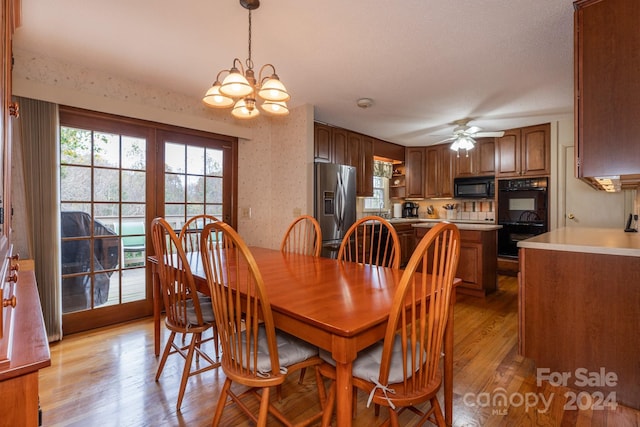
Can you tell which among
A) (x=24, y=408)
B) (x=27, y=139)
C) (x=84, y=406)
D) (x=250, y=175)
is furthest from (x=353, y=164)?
(x=24, y=408)

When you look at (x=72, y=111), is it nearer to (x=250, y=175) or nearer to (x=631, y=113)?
(x=250, y=175)

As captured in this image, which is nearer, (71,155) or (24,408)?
(24,408)

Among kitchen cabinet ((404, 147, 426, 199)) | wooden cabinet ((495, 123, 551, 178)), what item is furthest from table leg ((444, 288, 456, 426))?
kitchen cabinet ((404, 147, 426, 199))

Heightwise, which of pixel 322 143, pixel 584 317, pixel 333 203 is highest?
pixel 322 143

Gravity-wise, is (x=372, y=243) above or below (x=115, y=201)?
below

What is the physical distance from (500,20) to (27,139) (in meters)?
3.43

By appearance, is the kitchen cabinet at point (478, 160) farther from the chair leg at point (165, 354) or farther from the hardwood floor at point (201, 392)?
the chair leg at point (165, 354)

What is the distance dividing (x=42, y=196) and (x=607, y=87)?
380 cm

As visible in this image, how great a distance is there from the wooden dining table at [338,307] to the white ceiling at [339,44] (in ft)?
5.07

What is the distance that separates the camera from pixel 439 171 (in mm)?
5453

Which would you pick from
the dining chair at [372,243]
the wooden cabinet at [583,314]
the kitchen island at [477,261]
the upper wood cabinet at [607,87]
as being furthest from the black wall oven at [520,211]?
the upper wood cabinet at [607,87]

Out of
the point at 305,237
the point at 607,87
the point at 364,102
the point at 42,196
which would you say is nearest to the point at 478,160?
the point at 364,102

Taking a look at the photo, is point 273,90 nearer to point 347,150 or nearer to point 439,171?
point 347,150

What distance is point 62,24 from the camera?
2.03 metres
